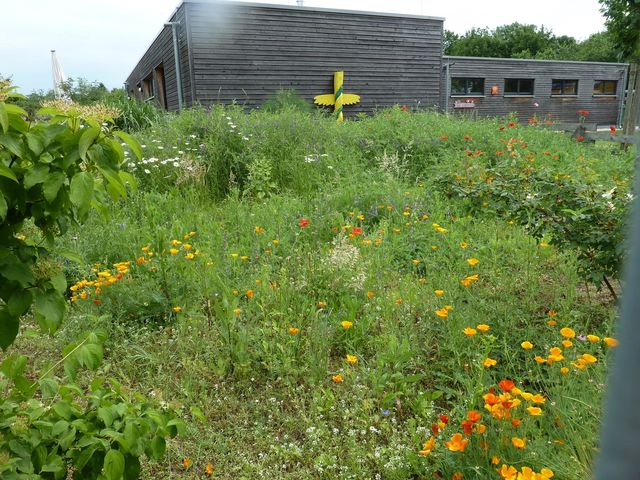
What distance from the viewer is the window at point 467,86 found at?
81.8ft

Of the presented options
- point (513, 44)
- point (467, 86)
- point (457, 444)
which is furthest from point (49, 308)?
point (513, 44)

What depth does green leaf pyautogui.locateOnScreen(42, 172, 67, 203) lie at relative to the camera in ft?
4.30

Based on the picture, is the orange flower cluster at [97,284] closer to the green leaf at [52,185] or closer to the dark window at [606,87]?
the green leaf at [52,185]

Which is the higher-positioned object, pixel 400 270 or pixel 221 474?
pixel 400 270

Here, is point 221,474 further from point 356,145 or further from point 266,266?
point 356,145

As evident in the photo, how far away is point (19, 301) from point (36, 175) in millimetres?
365

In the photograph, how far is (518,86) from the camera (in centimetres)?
2650

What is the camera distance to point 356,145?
8.26 m

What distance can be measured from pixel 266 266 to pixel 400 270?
108cm

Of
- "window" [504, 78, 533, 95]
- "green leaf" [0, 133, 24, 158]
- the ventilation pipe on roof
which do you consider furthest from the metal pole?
"window" [504, 78, 533, 95]

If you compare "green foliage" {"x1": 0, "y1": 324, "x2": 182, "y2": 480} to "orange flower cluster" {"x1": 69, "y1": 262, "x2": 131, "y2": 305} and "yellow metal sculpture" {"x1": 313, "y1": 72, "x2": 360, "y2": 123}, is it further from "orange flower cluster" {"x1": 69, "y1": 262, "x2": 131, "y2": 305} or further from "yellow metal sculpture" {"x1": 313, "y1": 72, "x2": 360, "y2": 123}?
"yellow metal sculpture" {"x1": 313, "y1": 72, "x2": 360, "y2": 123}

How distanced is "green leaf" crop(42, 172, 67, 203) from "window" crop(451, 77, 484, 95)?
25480 millimetres

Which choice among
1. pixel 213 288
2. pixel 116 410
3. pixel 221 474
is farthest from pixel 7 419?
pixel 213 288

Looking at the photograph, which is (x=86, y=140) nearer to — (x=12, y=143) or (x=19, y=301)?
(x=12, y=143)
